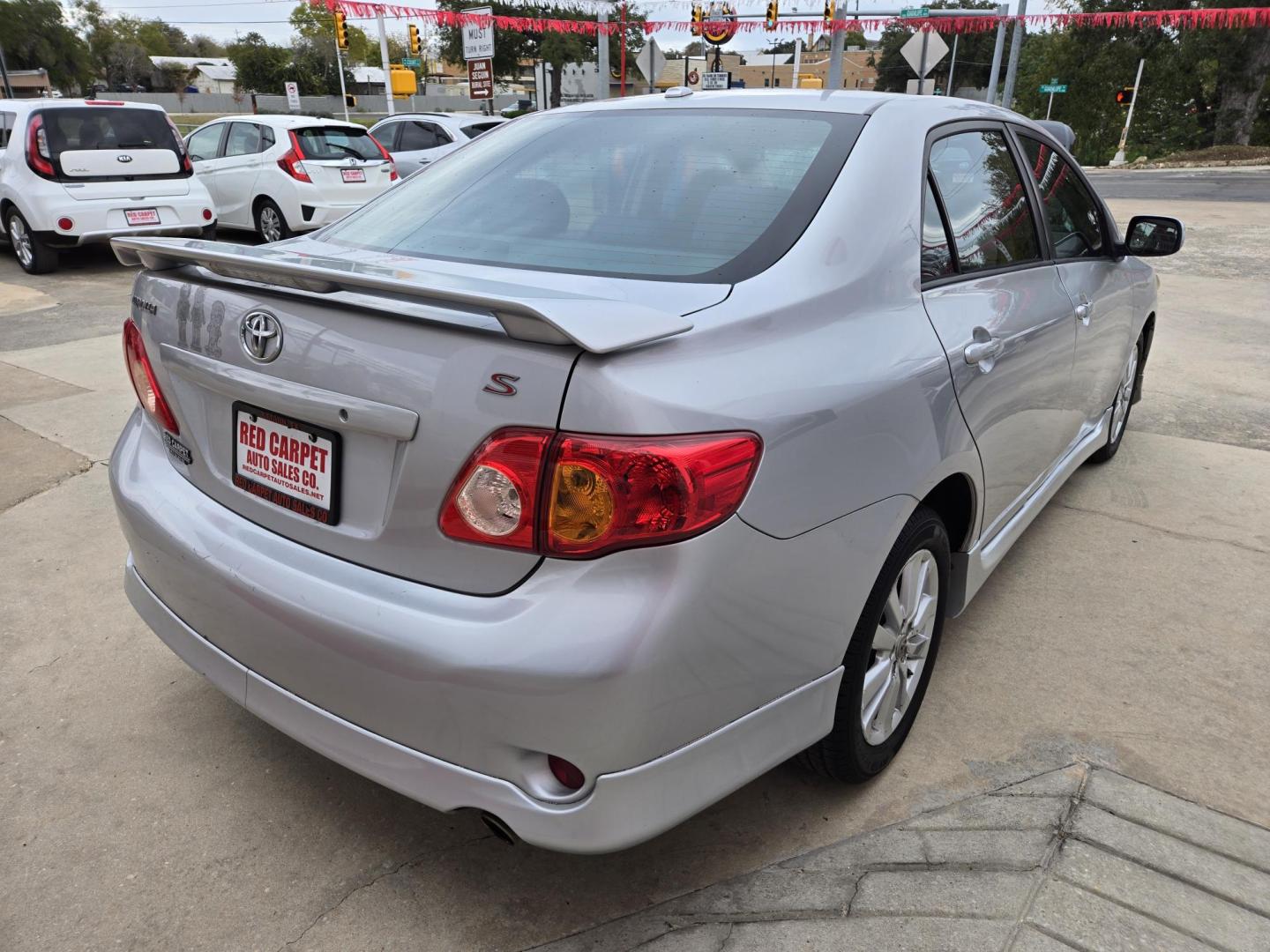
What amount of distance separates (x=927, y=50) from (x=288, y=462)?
20.7 m

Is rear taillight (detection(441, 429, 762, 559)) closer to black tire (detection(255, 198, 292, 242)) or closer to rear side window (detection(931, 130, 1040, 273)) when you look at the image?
rear side window (detection(931, 130, 1040, 273))

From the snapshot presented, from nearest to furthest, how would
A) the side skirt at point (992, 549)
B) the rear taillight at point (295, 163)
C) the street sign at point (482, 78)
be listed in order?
the side skirt at point (992, 549) → the rear taillight at point (295, 163) → the street sign at point (482, 78)

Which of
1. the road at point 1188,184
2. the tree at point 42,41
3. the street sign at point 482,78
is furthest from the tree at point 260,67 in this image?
the road at point 1188,184

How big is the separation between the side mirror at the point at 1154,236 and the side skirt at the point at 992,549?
0.84 metres

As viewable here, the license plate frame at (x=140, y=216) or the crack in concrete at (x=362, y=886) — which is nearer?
the crack in concrete at (x=362, y=886)

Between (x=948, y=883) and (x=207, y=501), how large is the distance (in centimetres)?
182

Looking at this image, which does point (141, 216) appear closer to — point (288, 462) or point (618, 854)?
point (288, 462)

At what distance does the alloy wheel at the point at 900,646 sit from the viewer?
216cm

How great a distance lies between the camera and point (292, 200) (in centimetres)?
1066

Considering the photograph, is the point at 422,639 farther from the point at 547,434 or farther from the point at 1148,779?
the point at 1148,779

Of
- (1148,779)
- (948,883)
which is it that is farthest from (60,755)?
(1148,779)

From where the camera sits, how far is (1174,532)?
3.82 meters

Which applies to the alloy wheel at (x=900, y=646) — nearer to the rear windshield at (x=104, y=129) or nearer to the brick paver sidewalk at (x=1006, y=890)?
the brick paver sidewalk at (x=1006, y=890)

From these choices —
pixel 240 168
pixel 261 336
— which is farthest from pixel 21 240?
pixel 261 336
